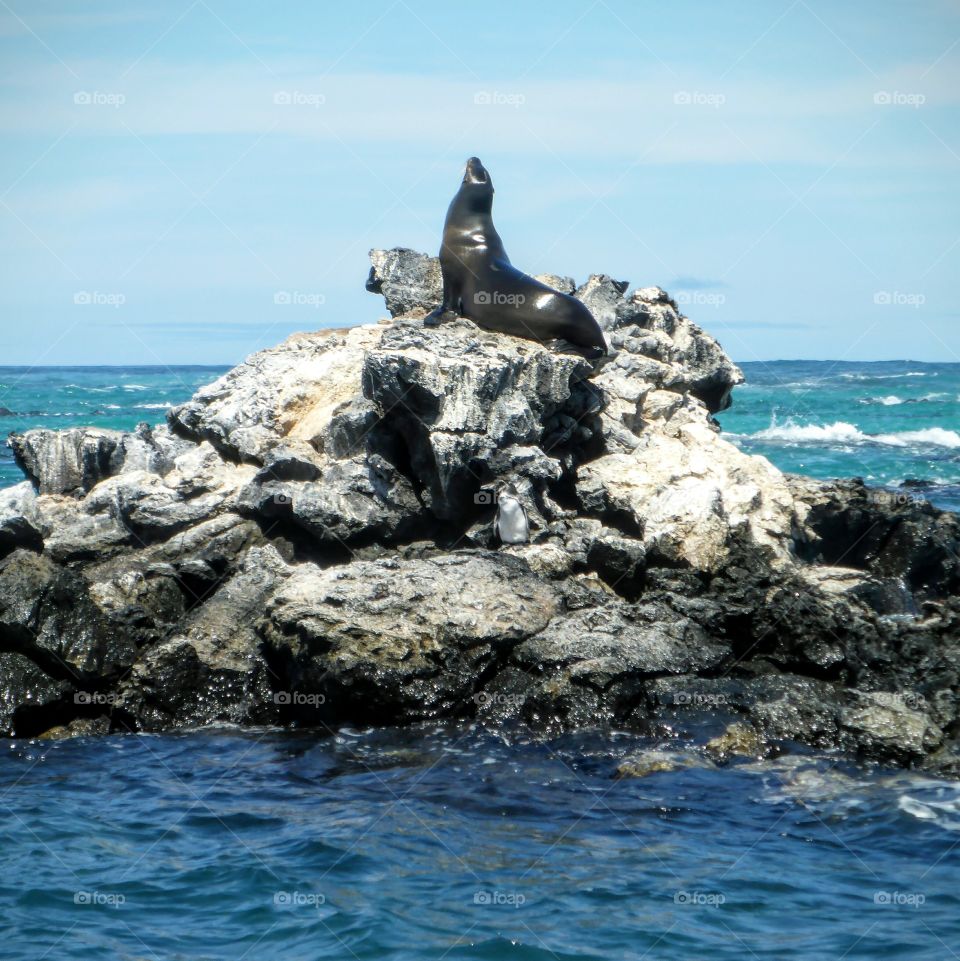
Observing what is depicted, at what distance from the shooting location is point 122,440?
41.1 ft

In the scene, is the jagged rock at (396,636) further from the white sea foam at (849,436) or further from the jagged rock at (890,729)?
the white sea foam at (849,436)

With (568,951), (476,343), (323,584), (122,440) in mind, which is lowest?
(568,951)

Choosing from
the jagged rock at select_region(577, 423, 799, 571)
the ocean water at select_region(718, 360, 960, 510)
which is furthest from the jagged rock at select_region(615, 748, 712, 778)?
the ocean water at select_region(718, 360, 960, 510)

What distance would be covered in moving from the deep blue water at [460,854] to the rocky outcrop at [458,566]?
1.65 feet

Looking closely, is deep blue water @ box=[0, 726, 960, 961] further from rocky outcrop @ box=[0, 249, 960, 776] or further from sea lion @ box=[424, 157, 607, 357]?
sea lion @ box=[424, 157, 607, 357]

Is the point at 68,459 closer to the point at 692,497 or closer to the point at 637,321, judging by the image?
the point at 692,497

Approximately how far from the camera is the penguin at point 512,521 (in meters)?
10.6

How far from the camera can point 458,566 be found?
32.0 ft

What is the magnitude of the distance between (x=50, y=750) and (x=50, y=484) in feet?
14.7

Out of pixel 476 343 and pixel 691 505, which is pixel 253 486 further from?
pixel 691 505

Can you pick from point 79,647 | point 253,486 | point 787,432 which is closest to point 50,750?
point 79,647

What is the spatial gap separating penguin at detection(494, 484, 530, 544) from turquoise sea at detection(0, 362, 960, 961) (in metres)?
2.29

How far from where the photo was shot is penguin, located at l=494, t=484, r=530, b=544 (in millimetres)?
10594

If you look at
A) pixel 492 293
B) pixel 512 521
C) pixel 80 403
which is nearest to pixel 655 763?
pixel 512 521
